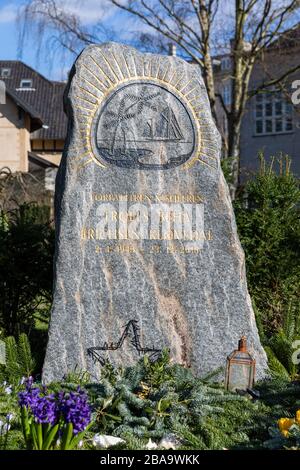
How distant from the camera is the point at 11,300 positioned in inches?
260

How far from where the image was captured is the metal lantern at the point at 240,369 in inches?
211

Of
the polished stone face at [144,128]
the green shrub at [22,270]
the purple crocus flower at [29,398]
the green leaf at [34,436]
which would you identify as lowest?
the green leaf at [34,436]

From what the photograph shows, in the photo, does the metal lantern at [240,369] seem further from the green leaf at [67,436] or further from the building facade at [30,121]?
the building facade at [30,121]

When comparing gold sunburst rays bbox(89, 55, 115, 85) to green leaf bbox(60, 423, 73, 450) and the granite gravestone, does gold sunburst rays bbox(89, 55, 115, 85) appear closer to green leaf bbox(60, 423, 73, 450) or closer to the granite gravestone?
the granite gravestone

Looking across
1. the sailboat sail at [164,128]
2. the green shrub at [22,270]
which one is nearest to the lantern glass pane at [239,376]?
the sailboat sail at [164,128]

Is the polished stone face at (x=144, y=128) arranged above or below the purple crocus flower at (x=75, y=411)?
above

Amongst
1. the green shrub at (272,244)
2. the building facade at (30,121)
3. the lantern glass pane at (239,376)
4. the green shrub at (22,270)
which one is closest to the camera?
the lantern glass pane at (239,376)

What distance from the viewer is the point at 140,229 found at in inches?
218

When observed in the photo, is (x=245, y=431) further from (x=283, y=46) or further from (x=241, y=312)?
(x=283, y=46)

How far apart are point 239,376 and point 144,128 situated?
2.06 metres

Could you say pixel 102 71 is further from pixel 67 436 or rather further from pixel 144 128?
pixel 67 436

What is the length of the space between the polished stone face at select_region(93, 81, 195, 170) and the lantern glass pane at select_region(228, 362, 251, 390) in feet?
5.37

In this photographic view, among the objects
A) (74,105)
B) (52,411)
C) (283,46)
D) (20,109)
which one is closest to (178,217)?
(74,105)
